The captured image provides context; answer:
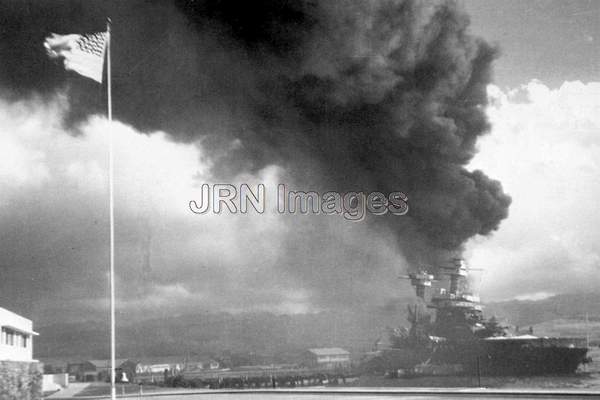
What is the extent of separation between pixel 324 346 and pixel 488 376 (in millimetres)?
41429

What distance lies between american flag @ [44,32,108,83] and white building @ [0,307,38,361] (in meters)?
13.4

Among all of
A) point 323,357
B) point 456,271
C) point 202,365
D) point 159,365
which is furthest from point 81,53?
point 202,365

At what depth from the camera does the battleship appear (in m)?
51.5

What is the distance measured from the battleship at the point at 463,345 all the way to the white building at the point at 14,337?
30.3m

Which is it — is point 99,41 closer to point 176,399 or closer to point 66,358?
point 176,399

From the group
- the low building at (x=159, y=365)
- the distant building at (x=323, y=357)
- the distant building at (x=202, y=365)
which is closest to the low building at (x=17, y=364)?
the distant building at (x=323, y=357)

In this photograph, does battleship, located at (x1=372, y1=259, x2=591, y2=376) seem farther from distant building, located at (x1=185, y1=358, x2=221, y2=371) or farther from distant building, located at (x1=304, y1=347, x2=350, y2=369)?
distant building, located at (x1=185, y1=358, x2=221, y2=371)

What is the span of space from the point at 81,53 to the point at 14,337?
17.8m

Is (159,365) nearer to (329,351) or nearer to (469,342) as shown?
(329,351)

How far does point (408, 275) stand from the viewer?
57688 millimetres

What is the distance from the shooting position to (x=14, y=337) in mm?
32469

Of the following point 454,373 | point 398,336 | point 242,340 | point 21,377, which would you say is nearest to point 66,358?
point 242,340

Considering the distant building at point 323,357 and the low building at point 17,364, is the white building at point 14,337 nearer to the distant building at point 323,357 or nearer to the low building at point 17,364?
the low building at point 17,364

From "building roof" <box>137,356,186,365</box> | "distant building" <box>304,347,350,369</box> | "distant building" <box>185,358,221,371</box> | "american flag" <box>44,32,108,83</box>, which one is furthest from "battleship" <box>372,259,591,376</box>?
"building roof" <box>137,356,186,365</box>
